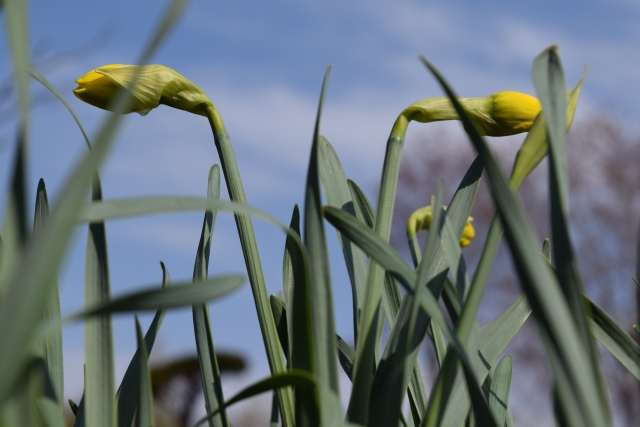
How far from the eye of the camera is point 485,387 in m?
0.59

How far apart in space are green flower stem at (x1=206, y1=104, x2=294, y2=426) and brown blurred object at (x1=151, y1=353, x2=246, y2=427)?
10319mm

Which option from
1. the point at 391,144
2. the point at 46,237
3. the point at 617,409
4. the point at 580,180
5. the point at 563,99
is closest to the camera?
the point at 46,237

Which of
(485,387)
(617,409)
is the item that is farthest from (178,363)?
(485,387)

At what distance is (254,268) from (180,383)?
37.2 ft

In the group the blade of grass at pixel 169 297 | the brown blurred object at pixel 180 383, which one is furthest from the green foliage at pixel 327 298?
the brown blurred object at pixel 180 383

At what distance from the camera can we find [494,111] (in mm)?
540

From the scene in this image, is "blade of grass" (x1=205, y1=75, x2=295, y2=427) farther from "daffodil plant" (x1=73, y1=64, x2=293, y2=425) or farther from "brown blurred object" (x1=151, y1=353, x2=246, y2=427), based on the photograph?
"brown blurred object" (x1=151, y1=353, x2=246, y2=427)

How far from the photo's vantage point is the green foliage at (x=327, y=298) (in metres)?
0.24

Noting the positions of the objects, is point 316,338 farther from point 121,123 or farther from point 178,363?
point 178,363

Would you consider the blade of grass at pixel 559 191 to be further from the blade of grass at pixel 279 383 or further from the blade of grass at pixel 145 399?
the blade of grass at pixel 145 399

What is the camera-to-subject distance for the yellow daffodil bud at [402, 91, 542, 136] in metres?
0.53

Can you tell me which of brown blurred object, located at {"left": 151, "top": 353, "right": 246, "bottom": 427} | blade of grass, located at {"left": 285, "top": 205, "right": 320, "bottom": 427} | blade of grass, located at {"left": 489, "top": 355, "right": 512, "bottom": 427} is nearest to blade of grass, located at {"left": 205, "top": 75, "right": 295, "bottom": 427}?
blade of grass, located at {"left": 285, "top": 205, "right": 320, "bottom": 427}

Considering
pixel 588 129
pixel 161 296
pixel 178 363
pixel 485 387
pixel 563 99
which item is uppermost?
pixel 588 129

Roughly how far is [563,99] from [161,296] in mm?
226
